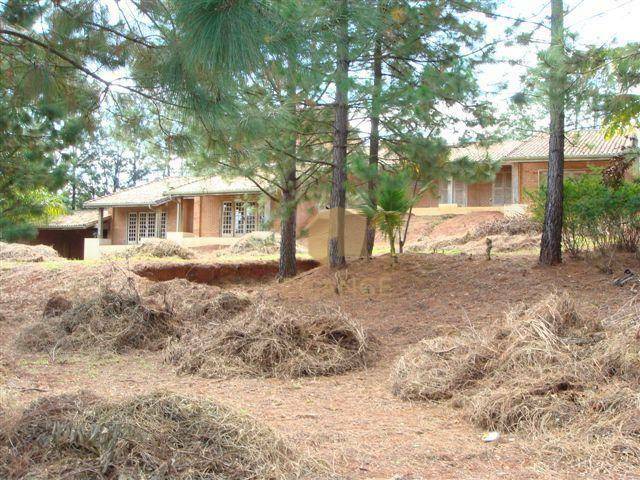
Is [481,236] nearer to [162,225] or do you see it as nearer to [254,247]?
[254,247]

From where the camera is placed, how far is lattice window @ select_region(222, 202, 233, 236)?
31.2 metres

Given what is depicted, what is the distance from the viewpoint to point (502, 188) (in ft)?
98.7

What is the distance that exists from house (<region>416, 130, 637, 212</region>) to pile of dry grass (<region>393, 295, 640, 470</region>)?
61.3 feet

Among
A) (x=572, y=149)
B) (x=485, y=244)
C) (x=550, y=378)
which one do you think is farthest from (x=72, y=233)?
(x=550, y=378)

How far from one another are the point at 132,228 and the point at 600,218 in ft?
90.3

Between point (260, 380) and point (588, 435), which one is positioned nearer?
point (588, 435)

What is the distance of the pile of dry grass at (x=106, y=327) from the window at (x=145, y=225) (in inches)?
937

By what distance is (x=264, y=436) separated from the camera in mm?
3955

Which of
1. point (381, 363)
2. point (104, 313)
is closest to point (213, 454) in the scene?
point (381, 363)

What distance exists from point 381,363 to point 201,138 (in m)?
3.49

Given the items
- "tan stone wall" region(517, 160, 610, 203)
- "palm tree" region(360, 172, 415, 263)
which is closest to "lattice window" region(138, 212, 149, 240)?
"tan stone wall" region(517, 160, 610, 203)

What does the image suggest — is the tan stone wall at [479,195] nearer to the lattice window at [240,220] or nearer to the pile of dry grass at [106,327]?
the lattice window at [240,220]

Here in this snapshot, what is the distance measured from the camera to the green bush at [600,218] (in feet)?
34.9

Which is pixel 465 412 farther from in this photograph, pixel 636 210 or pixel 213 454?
pixel 636 210
